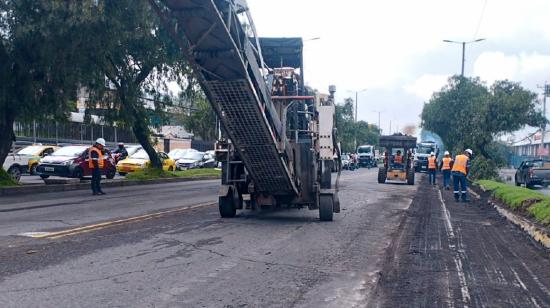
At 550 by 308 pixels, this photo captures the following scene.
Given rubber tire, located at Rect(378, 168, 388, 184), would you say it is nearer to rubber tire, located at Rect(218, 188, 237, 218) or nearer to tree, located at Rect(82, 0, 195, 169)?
tree, located at Rect(82, 0, 195, 169)

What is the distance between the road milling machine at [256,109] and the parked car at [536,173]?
19139 mm

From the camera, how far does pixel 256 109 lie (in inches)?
431

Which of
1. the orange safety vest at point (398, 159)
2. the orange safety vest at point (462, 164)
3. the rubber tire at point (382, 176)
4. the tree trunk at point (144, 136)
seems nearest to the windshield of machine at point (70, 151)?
the tree trunk at point (144, 136)

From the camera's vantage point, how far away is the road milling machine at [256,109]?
10406 mm

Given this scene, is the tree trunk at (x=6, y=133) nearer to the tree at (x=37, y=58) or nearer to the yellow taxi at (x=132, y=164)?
the tree at (x=37, y=58)

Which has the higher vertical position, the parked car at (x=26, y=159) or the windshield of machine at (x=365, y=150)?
the windshield of machine at (x=365, y=150)

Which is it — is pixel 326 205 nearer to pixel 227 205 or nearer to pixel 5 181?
pixel 227 205

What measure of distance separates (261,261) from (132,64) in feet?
61.1

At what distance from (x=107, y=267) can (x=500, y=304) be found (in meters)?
4.41

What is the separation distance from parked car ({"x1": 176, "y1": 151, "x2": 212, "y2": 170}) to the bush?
16.9m

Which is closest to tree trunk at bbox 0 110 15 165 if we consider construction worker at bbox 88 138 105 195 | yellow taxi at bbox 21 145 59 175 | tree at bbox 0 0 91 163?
tree at bbox 0 0 91 163

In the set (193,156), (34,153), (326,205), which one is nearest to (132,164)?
(34,153)

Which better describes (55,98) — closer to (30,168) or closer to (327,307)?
(30,168)

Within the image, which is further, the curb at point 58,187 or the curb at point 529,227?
the curb at point 58,187
